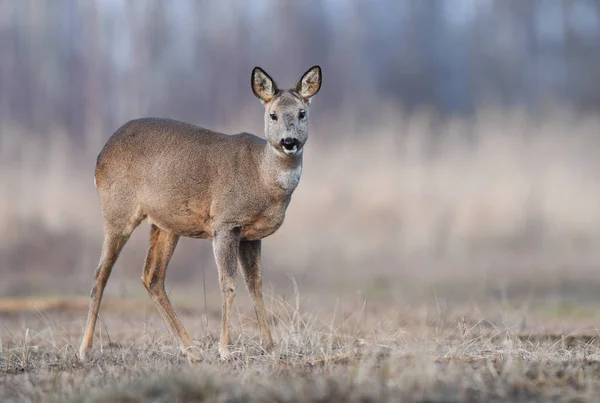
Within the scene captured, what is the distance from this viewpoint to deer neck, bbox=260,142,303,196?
8.98 m

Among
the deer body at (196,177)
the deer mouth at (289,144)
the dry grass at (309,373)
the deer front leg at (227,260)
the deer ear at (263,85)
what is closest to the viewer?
the dry grass at (309,373)

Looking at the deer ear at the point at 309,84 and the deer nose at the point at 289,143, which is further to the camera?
the deer ear at the point at 309,84

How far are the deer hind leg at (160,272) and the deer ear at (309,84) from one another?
7.57 feet

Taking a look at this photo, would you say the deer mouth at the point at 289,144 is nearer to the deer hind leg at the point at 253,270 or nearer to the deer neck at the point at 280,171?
the deer neck at the point at 280,171

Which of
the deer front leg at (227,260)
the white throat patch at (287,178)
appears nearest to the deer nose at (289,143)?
the white throat patch at (287,178)

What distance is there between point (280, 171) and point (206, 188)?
2.87 ft

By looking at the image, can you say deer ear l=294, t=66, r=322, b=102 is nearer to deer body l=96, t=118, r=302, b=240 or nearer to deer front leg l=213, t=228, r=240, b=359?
deer body l=96, t=118, r=302, b=240

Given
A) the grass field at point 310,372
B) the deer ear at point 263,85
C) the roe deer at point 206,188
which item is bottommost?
the grass field at point 310,372

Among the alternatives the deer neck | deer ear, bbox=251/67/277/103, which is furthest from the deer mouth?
deer ear, bbox=251/67/277/103

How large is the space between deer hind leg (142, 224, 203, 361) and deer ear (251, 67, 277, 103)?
6.61ft

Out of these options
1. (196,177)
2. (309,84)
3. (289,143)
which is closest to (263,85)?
(309,84)

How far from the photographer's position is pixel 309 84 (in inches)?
371

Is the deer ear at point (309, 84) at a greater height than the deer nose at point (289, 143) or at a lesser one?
greater

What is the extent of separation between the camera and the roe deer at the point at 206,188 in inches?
352
